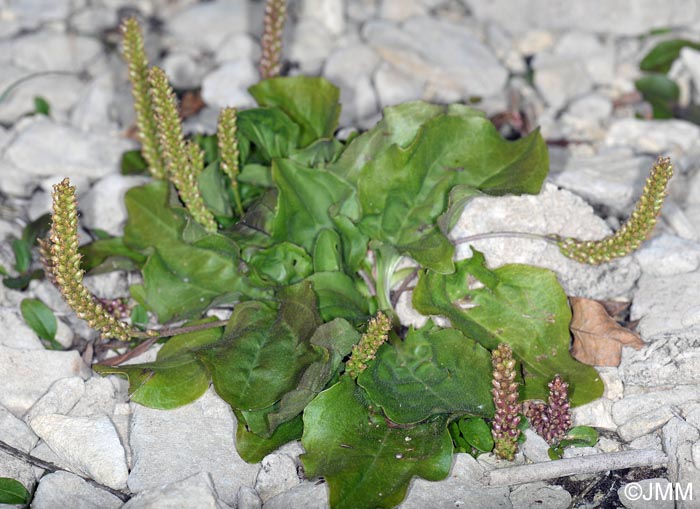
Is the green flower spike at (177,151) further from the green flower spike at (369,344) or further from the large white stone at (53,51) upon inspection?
the large white stone at (53,51)

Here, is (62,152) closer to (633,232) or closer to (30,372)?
(30,372)

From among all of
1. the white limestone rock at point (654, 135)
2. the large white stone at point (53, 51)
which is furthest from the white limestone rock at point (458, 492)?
the large white stone at point (53, 51)

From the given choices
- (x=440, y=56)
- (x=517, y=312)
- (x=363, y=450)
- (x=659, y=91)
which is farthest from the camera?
(x=440, y=56)

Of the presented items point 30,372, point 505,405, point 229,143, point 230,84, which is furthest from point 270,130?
point 505,405

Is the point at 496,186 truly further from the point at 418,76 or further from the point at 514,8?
the point at 514,8

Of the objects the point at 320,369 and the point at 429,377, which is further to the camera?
the point at 429,377

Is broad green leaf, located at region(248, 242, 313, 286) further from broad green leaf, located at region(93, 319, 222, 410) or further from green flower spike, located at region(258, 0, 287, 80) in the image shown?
green flower spike, located at region(258, 0, 287, 80)

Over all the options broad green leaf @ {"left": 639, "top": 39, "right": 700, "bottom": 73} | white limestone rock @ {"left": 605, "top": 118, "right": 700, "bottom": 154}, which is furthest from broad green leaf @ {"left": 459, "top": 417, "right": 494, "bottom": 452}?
broad green leaf @ {"left": 639, "top": 39, "right": 700, "bottom": 73}
